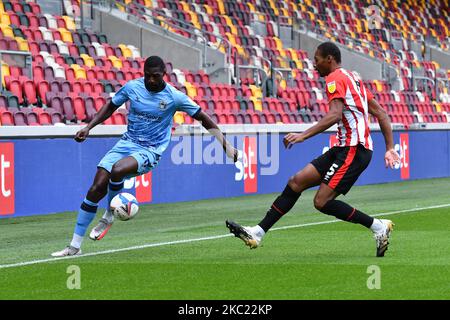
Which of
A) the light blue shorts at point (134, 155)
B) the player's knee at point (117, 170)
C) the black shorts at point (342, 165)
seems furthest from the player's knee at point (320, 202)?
the player's knee at point (117, 170)

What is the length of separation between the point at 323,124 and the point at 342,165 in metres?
0.56

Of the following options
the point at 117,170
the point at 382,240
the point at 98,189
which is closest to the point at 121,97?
the point at 117,170

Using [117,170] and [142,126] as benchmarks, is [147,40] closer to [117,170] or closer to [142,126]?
[142,126]

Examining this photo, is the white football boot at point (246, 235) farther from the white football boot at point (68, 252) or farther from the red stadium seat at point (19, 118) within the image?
the red stadium seat at point (19, 118)

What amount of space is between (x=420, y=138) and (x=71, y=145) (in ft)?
40.3

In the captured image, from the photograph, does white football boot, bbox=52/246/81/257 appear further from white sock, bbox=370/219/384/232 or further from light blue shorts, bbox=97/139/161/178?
white sock, bbox=370/219/384/232

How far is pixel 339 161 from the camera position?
33.6 feet

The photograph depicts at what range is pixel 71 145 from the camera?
16516 millimetres

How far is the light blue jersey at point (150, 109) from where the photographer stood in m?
11.0

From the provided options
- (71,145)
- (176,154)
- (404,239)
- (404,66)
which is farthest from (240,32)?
(404,239)

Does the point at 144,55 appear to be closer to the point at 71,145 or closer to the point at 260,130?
the point at 260,130

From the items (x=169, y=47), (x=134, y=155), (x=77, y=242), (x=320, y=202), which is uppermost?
(x=169, y=47)

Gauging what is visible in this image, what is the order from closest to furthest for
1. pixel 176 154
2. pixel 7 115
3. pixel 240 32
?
pixel 7 115, pixel 176 154, pixel 240 32

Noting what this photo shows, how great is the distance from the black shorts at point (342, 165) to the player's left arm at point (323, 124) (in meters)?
0.41
